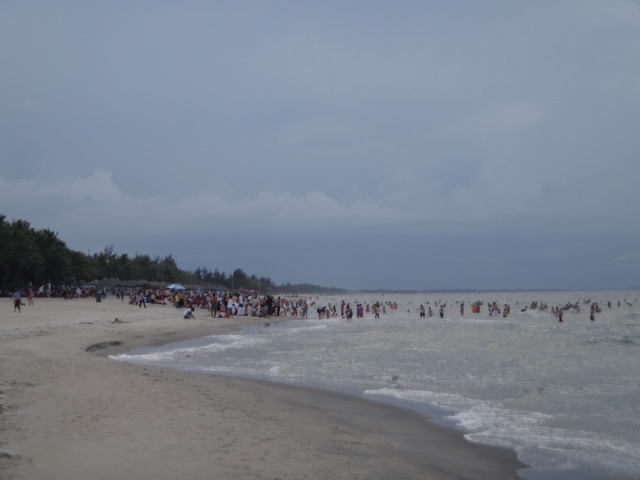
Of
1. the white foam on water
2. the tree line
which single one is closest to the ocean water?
the white foam on water

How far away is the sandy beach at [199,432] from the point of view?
5473 mm

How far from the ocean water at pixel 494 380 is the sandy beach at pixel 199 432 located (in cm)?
88

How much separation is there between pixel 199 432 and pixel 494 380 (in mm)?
9420

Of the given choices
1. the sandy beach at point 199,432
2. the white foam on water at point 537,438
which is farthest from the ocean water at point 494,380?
the sandy beach at point 199,432

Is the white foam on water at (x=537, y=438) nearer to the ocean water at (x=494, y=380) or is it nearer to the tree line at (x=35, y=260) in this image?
the ocean water at (x=494, y=380)

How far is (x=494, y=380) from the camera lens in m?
14.2

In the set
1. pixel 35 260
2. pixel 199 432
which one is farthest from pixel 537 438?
pixel 35 260

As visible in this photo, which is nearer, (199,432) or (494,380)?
(199,432)

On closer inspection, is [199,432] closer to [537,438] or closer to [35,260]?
[537,438]

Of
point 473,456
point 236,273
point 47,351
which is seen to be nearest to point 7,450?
point 473,456

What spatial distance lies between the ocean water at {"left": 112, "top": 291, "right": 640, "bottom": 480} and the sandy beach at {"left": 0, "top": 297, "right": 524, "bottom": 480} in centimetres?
88

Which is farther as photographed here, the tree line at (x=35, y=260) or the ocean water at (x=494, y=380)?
the tree line at (x=35, y=260)

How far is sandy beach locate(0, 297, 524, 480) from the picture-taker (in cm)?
547

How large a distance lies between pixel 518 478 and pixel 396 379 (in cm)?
750
